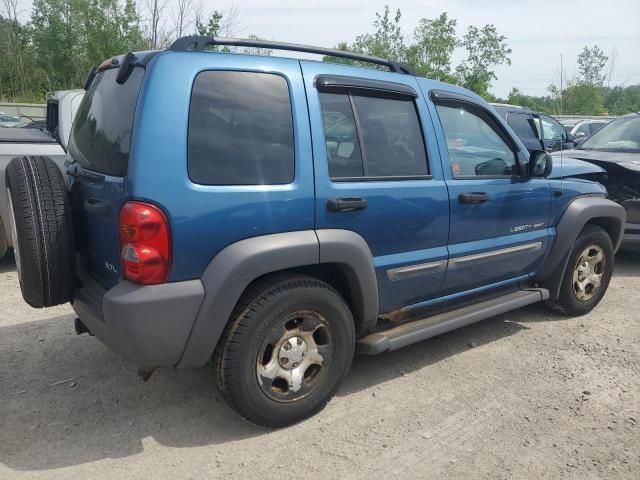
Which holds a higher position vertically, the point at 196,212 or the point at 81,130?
the point at 81,130

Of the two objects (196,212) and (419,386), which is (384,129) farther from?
(419,386)

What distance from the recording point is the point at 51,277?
2818mm

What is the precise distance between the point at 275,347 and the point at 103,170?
125 cm

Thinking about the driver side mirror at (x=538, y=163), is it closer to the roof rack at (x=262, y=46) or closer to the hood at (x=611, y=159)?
the roof rack at (x=262, y=46)

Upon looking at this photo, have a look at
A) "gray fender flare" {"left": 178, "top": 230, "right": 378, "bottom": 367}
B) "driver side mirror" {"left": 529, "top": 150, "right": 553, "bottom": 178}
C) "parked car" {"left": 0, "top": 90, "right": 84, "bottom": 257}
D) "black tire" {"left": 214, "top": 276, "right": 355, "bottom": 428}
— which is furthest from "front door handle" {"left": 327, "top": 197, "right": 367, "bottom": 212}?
"parked car" {"left": 0, "top": 90, "right": 84, "bottom": 257}

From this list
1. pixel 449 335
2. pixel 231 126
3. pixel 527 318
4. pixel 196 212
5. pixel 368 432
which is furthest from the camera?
pixel 527 318

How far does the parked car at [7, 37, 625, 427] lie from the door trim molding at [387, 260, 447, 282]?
0.04ft

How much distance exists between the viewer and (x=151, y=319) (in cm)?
251

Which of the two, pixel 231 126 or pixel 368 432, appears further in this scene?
pixel 368 432

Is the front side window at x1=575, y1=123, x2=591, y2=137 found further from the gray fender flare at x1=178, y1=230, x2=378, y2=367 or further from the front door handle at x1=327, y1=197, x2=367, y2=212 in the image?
the gray fender flare at x1=178, y1=230, x2=378, y2=367

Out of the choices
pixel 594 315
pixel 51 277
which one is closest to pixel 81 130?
pixel 51 277

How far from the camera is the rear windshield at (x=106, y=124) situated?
264 cm

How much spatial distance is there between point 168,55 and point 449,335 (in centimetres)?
291

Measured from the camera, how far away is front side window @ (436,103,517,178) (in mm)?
3656
